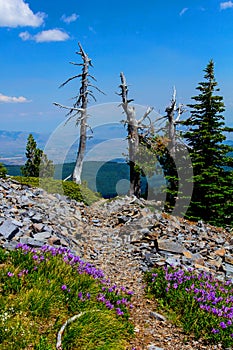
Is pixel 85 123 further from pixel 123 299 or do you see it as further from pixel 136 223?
pixel 123 299

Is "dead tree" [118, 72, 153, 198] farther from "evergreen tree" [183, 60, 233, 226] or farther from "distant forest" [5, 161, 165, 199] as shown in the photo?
"evergreen tree" [183, 60, 233, 226]

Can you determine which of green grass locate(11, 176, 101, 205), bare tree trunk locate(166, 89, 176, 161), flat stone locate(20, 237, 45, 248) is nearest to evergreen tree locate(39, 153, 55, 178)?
green grass locate(11, 176, 101, 205)

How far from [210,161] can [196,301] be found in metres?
15.8

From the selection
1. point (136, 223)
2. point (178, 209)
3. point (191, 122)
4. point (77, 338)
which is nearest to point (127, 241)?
point (136, 223)

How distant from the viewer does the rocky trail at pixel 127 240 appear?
645cm

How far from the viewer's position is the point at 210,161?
70.2 ft

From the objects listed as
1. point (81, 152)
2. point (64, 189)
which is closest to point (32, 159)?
point (81, 152)

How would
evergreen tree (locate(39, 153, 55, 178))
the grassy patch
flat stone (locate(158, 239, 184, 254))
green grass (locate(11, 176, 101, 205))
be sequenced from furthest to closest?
evergreen tree (locate(39, 153, 55, 178)) < green grass (locate(11, 176, 101, 205)) < flat stone (locate(158, 239, 184, 254)) < the grassy patch

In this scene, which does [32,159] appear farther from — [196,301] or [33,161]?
[196,301]

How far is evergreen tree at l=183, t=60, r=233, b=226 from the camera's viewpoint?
20734 mm

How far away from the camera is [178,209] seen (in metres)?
22.1

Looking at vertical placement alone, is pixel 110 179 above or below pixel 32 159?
below

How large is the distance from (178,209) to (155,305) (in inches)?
605

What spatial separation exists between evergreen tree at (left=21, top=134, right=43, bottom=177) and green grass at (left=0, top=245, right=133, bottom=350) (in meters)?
25.2
